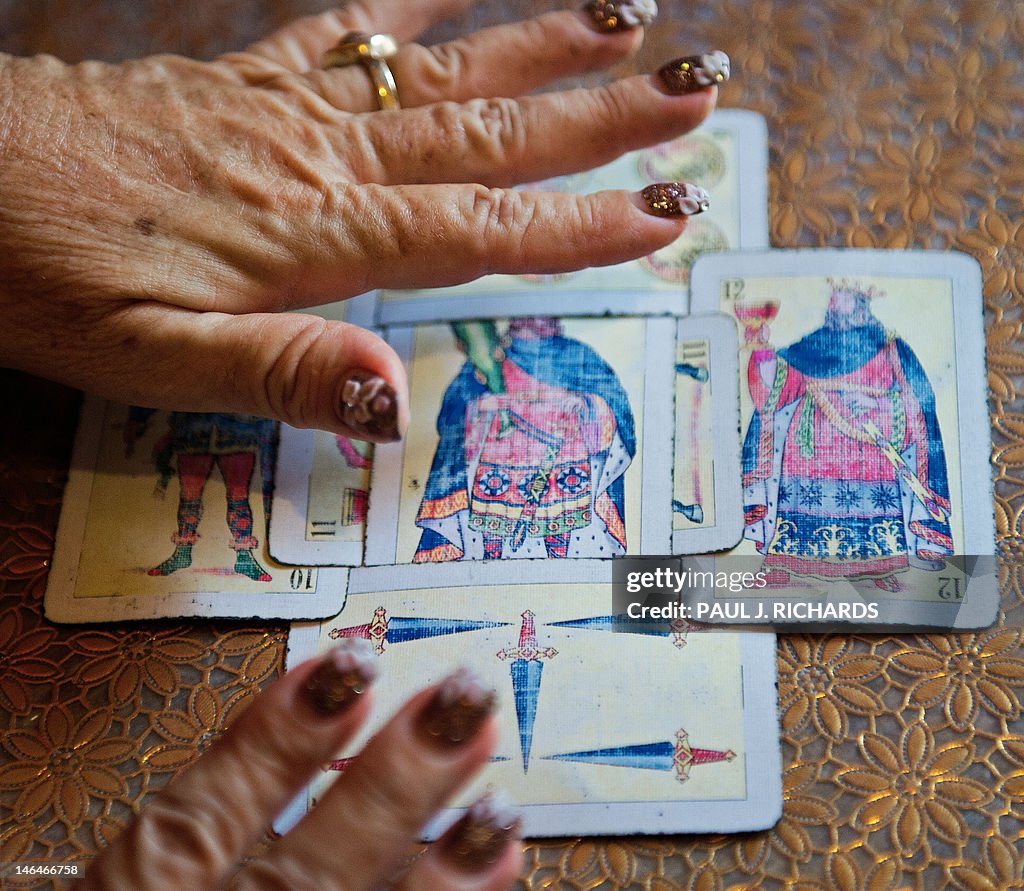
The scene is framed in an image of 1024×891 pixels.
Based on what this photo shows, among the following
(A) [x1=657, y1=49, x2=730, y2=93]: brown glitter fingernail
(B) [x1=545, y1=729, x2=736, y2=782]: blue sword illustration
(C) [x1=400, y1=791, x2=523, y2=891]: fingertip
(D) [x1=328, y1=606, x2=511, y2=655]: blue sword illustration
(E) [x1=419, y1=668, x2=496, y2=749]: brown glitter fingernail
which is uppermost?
(A) [x1=657, y1=49, x2=730, y2=93]: brown glitter fingernail

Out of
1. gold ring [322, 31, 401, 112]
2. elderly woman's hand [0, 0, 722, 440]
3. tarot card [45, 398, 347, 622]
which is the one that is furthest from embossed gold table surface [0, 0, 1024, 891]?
gold ring [322, 31, 401, 112]

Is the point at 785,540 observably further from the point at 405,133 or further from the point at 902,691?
the point at 405,133

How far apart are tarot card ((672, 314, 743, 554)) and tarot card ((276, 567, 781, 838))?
73 millimetres

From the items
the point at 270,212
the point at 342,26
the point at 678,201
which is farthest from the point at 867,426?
the point at 342,26

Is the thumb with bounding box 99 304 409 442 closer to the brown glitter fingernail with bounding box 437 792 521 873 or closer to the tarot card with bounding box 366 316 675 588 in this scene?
the tarot card with bounding box 366 316 675 588

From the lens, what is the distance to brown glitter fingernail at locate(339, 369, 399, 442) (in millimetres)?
593

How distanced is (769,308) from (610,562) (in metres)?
0.25

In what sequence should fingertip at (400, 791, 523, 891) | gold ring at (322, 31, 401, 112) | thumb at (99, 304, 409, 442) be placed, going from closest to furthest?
fingertip at (400, 791, 523, 891) < thumb at (99, 304, 409, 442) < gold ring at (322, 31, 401, 112)

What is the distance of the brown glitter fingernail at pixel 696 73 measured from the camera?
0.76m

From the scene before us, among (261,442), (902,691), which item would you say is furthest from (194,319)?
(902,691)

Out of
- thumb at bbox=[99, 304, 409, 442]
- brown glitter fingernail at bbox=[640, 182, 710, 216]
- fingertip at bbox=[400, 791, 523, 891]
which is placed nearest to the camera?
fingertip at bbox=[400, 791, 523, 891]

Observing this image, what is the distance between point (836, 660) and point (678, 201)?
35 cm

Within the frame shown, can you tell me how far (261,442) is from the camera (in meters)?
0.72

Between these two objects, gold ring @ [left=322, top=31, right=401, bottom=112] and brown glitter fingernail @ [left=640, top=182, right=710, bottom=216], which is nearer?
brown glitter fingernail @ [left=640, top=182, right=710, bottom=216]
